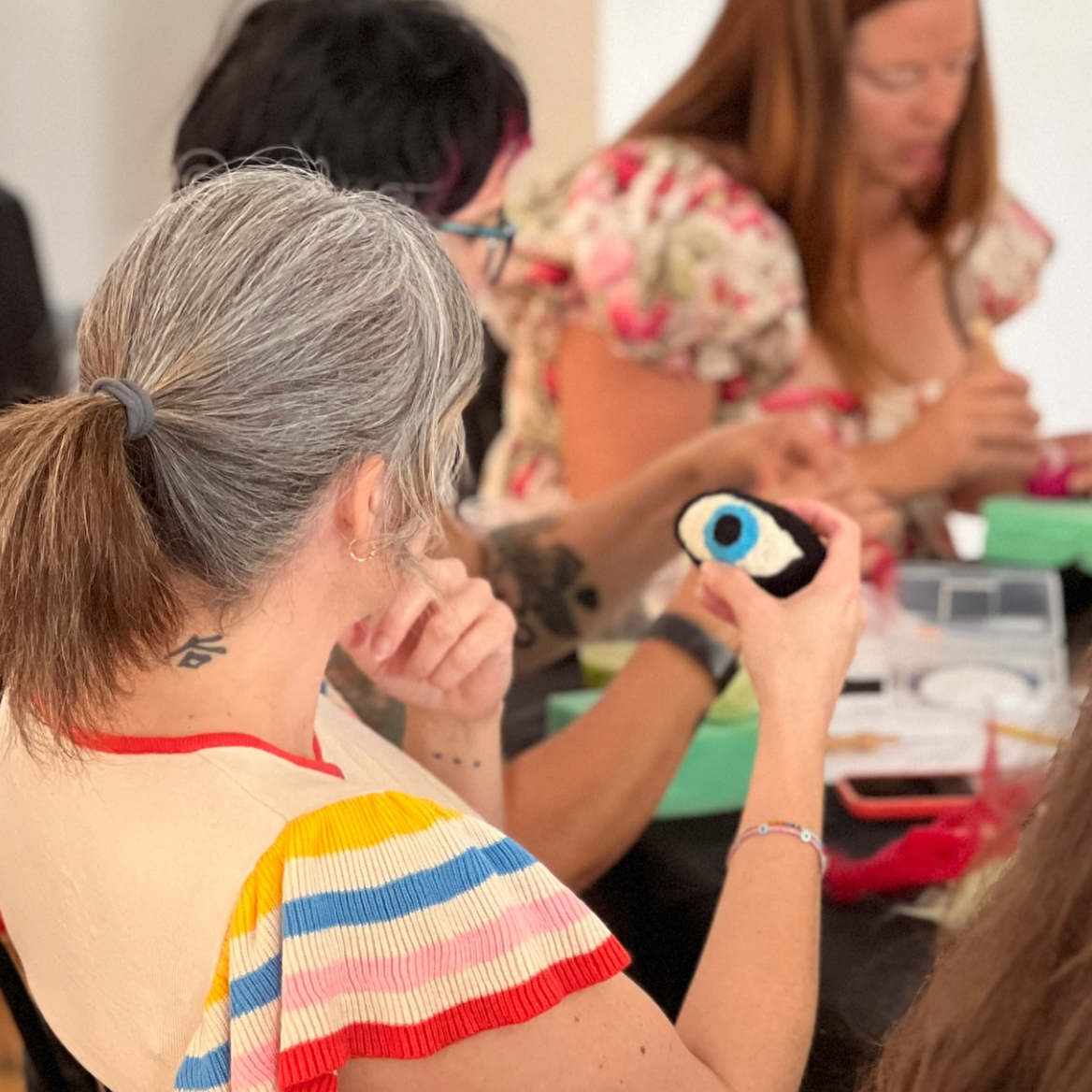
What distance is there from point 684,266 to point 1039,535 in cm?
54

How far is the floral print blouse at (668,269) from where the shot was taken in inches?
69.0

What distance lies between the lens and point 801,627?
3.01ft

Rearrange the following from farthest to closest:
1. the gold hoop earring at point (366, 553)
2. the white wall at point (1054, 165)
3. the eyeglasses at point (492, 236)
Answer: the white wall at point (1054, 165) → the eyeglasses at point (492, 236) → the gold hoop earring at point (366, 553)

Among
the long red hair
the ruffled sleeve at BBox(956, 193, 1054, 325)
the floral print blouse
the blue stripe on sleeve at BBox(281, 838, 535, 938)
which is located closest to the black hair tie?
the blue stripe on sleeve at BBox(281, 838, 535, 938)

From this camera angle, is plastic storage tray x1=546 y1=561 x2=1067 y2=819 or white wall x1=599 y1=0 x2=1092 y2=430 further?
white wall x1=599 y1=0 x2=1092 y2=430

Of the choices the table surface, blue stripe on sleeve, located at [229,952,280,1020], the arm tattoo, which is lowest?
the table surface

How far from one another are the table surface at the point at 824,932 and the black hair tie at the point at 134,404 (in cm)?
55

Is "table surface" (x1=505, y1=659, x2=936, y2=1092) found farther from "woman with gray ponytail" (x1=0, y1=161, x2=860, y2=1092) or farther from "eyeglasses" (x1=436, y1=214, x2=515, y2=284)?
"eyeglasses" (x1=436, y1=214, x2=515, y2=284)

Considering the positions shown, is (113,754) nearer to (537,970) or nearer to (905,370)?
(537,970)

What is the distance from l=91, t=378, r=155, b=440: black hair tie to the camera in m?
0.66

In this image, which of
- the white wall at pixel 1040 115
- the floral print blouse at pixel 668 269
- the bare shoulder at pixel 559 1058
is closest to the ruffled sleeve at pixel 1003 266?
the floral print blouse at pixel 668 269

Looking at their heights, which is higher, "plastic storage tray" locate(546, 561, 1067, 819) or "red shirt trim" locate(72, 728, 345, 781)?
"red shirt trim" locate(72, 728, 345, 781)

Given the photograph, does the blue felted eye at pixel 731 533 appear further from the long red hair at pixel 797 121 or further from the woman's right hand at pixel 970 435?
the long red hair at pixel 797 121

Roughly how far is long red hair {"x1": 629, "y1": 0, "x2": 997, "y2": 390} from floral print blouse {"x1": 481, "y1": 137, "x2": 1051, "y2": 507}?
1.5 inches
